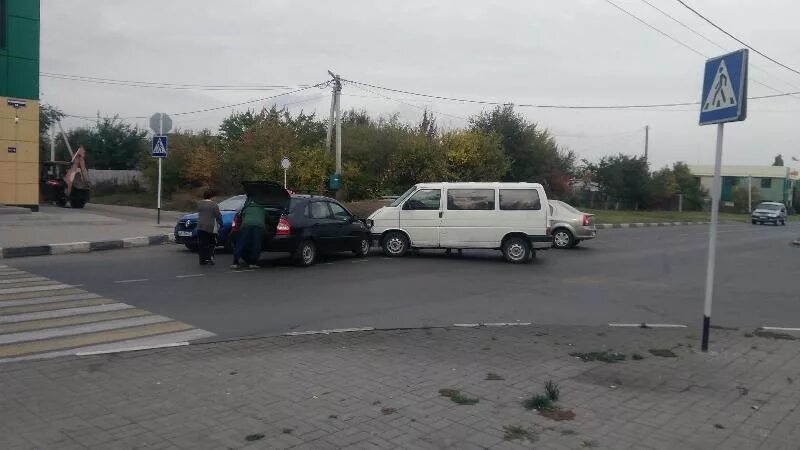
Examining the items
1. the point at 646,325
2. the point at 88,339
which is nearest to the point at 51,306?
the point at 88,339

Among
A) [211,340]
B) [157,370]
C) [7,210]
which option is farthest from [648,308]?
[7,210]

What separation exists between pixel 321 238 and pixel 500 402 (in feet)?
32.3

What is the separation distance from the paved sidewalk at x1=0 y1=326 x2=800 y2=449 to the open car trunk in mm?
6945

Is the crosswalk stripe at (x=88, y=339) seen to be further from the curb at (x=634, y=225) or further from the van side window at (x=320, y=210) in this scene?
the curb at (x=634, y=225)

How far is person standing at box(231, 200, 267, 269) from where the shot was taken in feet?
43.8

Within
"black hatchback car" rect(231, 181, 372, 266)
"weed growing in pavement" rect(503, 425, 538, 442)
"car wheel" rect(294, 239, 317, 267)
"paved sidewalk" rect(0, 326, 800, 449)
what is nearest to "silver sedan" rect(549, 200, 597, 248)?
"black hatchback car" rect(231, 181, 372, 266)

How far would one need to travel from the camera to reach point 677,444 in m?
4.63

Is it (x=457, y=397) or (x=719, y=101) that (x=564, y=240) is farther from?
(x=457, y=397)

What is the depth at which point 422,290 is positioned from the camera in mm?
11453

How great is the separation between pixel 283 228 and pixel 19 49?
16.5 meters

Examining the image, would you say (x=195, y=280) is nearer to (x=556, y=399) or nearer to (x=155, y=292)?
(x=155, y=292)

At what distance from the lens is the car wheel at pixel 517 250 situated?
1627 centimetres

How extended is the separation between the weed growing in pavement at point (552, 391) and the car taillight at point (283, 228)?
909cm

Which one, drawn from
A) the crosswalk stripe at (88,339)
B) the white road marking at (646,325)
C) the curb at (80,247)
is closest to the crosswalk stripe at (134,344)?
the crosswalk stripe at (88,339)
